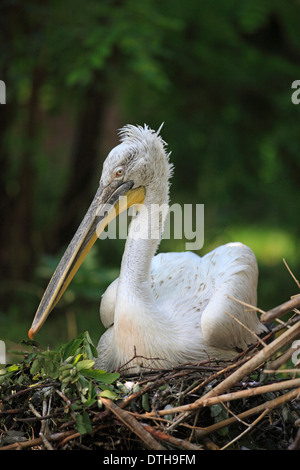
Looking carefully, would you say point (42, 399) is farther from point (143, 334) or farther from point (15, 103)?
point (15, 103)

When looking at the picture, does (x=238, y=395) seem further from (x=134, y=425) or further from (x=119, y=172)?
(x=119, y=172)

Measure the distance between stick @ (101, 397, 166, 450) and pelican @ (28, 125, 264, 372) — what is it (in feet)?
1.78

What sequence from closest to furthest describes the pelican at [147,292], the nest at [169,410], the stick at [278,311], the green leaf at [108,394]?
the stick at [278,311], the nest at [169,410], the green leaf at [108,394], the pelican at [147,292]

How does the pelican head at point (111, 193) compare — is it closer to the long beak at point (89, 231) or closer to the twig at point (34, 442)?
the long beak at point (89, 231)

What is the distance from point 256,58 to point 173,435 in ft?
18.4

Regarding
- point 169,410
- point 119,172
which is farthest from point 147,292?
point 169,410

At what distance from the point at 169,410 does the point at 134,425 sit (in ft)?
0.59

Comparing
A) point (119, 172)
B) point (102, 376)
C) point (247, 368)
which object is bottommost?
point (102, 376)

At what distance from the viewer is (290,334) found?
2758 mm

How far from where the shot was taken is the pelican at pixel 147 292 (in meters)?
3.69

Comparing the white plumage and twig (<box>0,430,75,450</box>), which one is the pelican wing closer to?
the white plumage

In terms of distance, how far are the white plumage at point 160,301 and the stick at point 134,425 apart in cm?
52

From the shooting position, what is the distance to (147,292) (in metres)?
3.83

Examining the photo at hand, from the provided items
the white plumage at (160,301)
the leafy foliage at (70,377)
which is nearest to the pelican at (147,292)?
the white plumage at (160,301)
